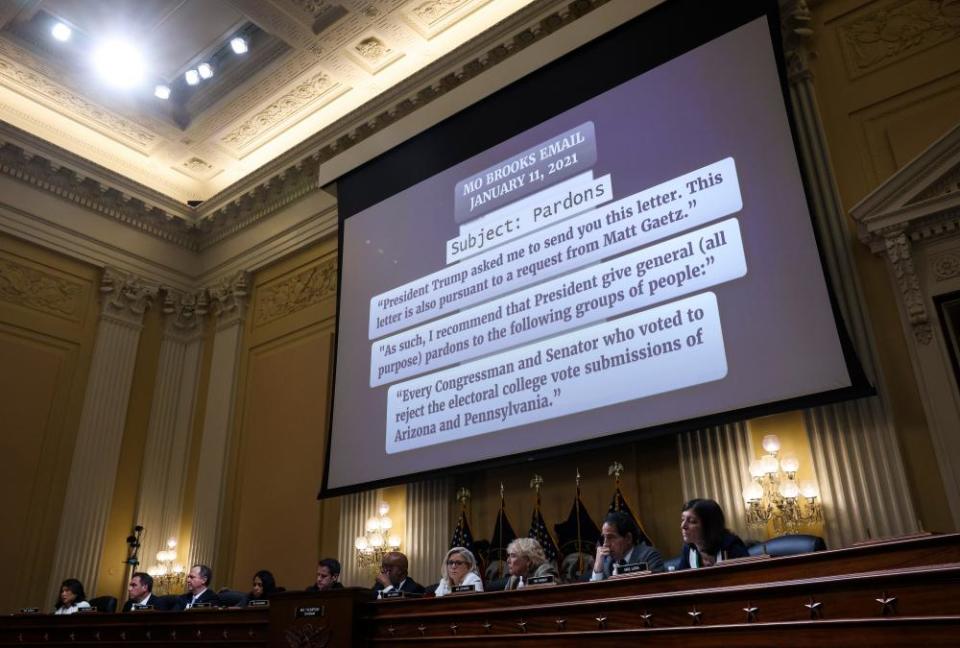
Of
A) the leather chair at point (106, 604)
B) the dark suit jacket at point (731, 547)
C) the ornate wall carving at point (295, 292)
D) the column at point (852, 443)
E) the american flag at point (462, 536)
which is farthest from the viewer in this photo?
the ornate wall carving at point (295, 292)

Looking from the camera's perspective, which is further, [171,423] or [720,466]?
[171,423]

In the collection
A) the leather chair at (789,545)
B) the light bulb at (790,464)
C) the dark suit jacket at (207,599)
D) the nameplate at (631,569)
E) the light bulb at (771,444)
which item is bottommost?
the nameplate at (631,569)

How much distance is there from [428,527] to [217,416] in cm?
333

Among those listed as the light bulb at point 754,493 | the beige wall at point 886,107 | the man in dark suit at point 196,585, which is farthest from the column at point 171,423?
the beige wall at point 886,107

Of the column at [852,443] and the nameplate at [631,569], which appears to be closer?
the nameplate at [631,569]

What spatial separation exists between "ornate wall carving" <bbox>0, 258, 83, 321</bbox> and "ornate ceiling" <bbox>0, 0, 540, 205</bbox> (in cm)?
136

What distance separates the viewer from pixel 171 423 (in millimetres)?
8742

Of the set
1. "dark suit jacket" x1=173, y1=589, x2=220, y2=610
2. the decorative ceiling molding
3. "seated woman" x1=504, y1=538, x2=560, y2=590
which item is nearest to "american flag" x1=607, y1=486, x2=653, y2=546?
"seated woman" x1=504, y1=538, x2=560, y2=590

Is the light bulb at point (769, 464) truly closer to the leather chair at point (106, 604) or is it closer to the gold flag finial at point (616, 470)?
the gold flag finial at point (616, 470)

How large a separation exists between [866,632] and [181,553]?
7.34 meters

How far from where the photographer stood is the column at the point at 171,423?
820cm

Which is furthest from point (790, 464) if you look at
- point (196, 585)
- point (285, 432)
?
point (285, 432)

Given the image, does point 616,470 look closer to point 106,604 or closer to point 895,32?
point 895,32

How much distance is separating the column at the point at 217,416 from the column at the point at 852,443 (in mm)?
5778
